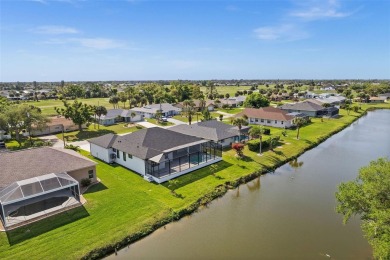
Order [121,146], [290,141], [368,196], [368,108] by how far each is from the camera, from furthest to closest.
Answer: [368,108], [290,141], [121,146], [368,196]

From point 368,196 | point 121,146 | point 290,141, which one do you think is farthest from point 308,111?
point 368,196

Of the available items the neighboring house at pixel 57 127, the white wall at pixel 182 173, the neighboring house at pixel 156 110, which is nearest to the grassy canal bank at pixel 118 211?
the white wall at pixel 182 173

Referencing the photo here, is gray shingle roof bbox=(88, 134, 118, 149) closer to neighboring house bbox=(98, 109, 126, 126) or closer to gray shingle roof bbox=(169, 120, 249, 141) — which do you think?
gray shingle roof bbox=(169, 120, 249, 141)

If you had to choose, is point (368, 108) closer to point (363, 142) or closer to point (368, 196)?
point (363, 142)

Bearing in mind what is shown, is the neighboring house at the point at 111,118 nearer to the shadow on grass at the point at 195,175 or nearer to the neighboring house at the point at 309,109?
the shadow on grass at the point at 195,175

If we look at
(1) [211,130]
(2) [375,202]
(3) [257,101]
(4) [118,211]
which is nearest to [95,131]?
(1) [211,130]

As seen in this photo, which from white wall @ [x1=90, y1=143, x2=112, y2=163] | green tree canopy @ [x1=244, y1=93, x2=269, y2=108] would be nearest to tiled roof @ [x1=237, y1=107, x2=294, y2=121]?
green tree canopy @ [x1=244, y1=93, x2=269, y2=108]

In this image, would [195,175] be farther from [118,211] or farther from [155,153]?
[118,211]
